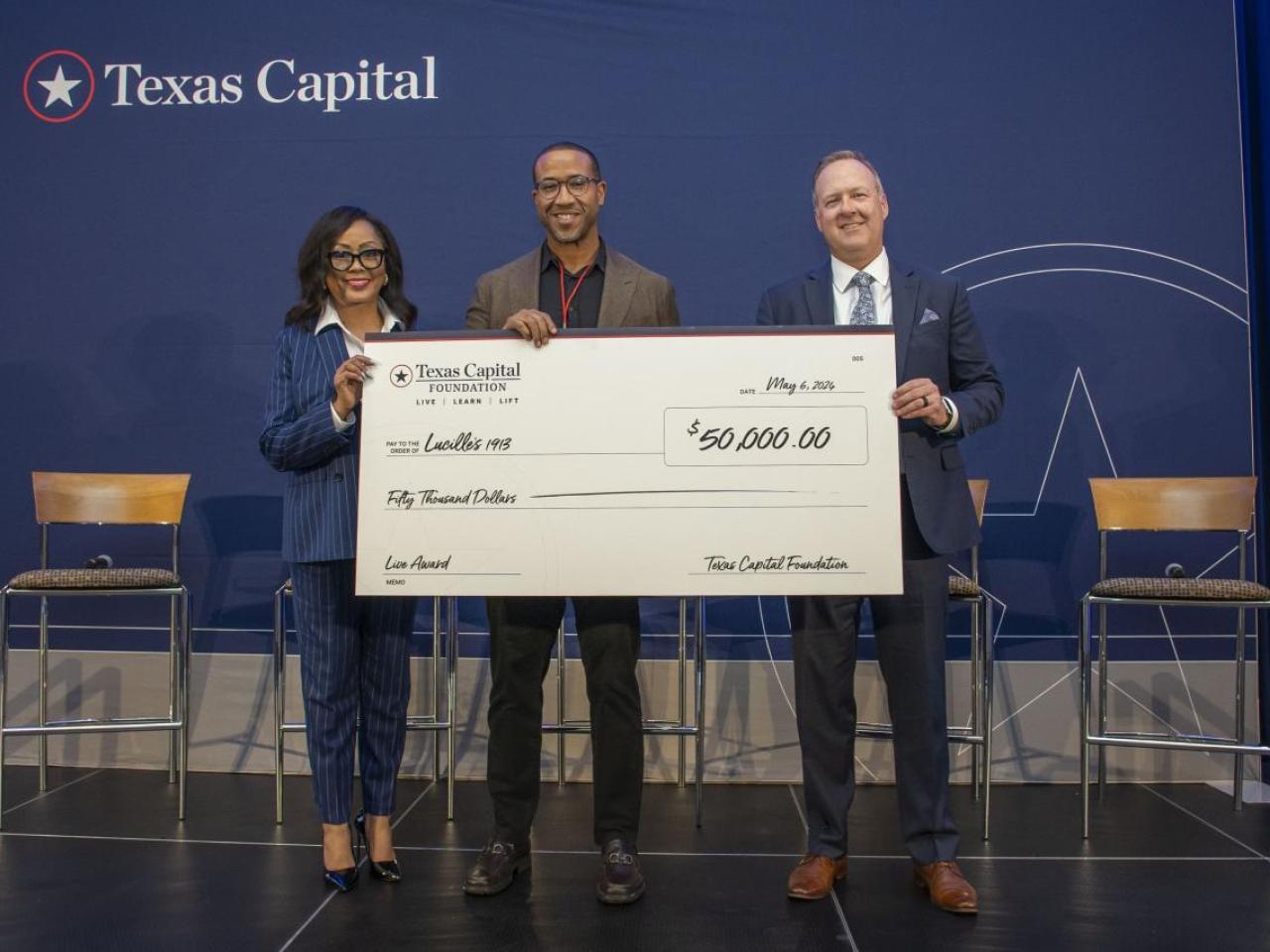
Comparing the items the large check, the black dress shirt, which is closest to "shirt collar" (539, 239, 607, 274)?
the black dress shirt

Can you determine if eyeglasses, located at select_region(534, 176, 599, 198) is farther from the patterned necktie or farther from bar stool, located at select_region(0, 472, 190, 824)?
bar stool, located at select_region(0, 472, 190, 824)

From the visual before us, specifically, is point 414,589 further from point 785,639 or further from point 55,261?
point 55,261

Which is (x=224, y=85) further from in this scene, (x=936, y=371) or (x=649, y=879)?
(x=649, y=879)

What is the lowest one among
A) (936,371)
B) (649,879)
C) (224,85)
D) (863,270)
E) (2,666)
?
(649,879)

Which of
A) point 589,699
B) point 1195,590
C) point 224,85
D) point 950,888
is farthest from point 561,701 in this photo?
point 224,85

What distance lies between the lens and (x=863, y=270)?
2588mm

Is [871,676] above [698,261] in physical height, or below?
below

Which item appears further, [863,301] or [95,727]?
[95,727]

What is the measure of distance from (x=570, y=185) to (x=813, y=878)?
1.70 metres

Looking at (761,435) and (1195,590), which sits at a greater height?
(761,435)

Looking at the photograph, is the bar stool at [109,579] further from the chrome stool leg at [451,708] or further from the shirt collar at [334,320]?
the shirt collar at [334,320]

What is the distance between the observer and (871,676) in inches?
149

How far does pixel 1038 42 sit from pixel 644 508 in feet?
8.35

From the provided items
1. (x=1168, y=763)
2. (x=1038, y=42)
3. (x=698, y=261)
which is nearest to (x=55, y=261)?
(x=698, y=261)
